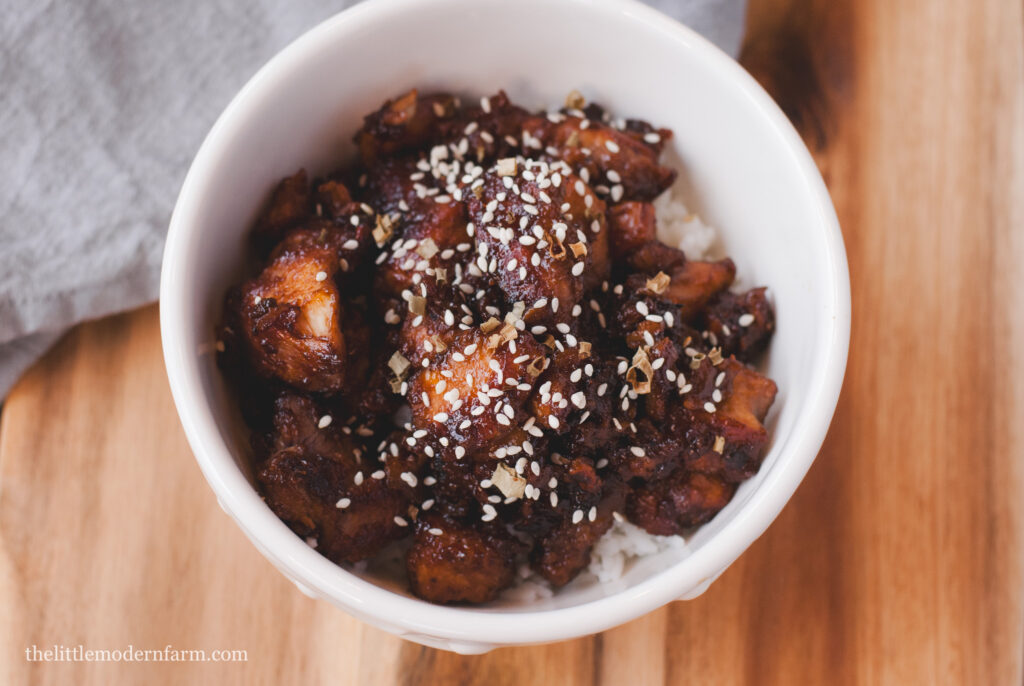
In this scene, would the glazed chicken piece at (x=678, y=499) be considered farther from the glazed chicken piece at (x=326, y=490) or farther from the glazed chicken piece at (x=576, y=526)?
the glazed chicken piece at (x=326, y=490)

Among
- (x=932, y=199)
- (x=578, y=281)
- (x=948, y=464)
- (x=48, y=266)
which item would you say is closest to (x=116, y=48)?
(x=48, y=266)

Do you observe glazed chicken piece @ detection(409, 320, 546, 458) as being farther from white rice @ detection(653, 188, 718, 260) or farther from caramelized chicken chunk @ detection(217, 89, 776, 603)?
white rice @ detection(653, 188, 718, 260)

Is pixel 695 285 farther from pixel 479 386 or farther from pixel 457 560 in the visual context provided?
pixel 457 560

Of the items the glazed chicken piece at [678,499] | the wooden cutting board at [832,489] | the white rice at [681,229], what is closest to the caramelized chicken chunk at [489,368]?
the glazed chicken piece at [678,499]

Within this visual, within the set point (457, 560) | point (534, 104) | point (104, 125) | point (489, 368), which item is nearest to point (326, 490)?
point (457, 560)

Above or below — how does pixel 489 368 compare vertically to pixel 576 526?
above

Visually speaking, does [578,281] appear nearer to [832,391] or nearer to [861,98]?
[832,391]

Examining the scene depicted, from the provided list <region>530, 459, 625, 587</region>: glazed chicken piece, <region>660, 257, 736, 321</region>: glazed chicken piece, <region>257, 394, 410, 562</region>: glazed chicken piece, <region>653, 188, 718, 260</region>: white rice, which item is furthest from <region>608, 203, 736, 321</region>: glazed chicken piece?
<region>257, 394, 410, 562</region>: glazed chicken piece
